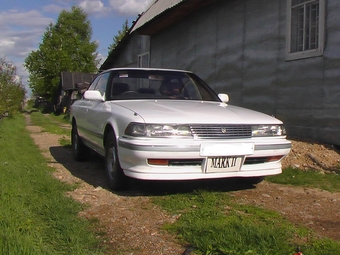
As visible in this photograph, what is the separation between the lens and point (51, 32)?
55.5 meters

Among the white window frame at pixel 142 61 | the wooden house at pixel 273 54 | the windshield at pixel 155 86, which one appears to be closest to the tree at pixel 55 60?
the white window frame at pixel 142 61

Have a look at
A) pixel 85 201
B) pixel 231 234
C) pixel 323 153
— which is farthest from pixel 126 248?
pixel 323 153

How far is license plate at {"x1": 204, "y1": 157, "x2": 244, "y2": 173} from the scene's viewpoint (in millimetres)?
4312

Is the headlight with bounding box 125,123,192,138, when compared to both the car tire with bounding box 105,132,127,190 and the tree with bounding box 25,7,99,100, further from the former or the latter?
the tree with bounding box 25,7,99,100

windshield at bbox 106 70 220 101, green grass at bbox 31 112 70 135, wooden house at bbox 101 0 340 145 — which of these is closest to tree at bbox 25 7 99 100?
green grass at bbox 31 112 70 135

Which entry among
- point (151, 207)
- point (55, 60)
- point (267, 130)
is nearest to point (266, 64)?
point (267, 130)

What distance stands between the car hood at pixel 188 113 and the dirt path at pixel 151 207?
0.88 metres

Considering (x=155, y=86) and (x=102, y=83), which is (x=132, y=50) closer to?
(x=102, y=83)

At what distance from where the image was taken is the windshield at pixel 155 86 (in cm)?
557

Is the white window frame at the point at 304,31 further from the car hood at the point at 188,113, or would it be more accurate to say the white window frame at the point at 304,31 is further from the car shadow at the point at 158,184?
the car shadow at the point at 158,184

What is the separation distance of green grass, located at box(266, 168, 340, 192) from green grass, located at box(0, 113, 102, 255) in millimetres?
2854

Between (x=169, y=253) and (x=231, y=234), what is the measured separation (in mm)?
525

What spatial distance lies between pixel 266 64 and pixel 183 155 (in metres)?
5.93

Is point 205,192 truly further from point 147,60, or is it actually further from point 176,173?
point 147,60
